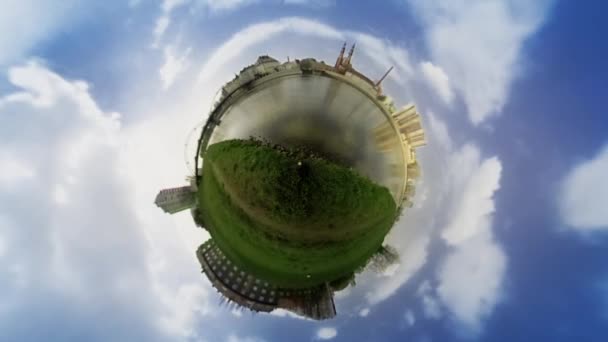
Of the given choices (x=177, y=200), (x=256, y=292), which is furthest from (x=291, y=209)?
(x=177, y=200)

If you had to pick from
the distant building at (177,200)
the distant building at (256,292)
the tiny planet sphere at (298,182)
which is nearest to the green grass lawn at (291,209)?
the tiny planet sphere at (298,182)

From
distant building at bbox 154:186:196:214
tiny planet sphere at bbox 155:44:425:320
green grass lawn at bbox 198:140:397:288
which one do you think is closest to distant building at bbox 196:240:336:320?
tiny planet sphere at bbox 155:44:425:320

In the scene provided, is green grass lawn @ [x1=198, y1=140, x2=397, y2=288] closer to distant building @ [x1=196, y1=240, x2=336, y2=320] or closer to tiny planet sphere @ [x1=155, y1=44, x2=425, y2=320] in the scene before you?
tiny planet sphere @ [x1=155, y1=44, x2=425, y2=320]

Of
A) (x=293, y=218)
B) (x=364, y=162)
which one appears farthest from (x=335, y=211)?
(x=364, y=162)

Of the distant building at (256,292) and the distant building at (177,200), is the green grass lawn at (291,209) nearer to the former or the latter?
the distant building at (256,292)

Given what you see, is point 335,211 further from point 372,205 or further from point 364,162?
point 364,162

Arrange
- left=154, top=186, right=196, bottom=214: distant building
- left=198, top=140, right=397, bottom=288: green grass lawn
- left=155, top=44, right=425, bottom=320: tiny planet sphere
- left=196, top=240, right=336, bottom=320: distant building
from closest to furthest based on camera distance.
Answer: left=198, top=140, right=397, bottom=288: green grass lawn, left=155, top=44, right=425, bottom=320: tiny planet sphere, left=196, top=240, right=336, bottom=320: distant building, left=154, top=186, right=196, bottom=214: distant building
